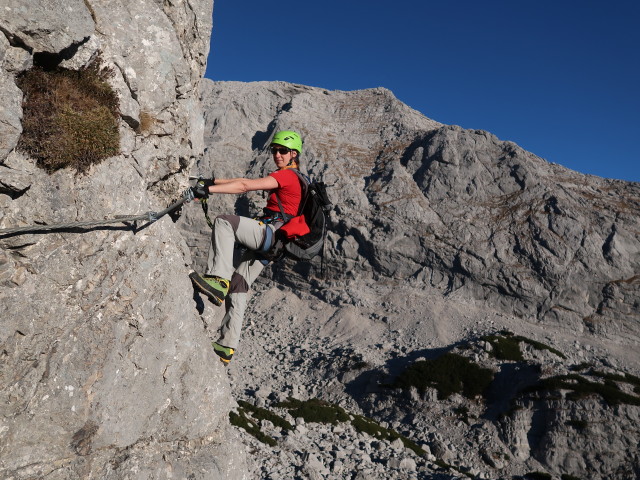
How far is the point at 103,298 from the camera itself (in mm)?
6203

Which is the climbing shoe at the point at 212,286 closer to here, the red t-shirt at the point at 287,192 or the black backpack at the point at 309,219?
the black backpack at the point at 309,219

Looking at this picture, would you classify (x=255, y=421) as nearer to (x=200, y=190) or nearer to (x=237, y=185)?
(x=237, y=185)

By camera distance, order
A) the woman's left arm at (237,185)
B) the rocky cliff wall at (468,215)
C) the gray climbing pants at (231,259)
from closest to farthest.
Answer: the woman's left arm at (237,185) → the gray climbing pants at (231,259) → the rocky cliff wall at (468,215)

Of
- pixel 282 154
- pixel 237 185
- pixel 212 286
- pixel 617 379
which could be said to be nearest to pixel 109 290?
Answer: pixel 212 286

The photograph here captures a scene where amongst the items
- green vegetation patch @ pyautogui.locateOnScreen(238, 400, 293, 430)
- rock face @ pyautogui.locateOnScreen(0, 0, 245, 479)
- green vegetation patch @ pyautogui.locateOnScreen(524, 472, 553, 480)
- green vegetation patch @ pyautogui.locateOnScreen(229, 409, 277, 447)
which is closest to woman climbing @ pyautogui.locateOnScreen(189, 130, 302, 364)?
rock face @ pyautogui.locateOnScreen(0, 0, 245, 479)

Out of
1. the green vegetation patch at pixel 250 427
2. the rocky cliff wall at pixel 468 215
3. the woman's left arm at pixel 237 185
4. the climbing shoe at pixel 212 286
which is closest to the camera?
the woman's left arm at pixel 237 185

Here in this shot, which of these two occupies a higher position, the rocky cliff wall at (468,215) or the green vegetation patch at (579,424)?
the rocky cliff wall at (468,215)

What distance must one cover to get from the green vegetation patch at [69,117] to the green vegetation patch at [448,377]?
29.9m

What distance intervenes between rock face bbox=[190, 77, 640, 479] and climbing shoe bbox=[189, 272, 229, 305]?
10.5 m

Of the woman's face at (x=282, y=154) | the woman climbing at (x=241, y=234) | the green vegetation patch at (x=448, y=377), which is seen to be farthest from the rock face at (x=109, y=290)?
the green vegetation patch at (x=448, y=377)

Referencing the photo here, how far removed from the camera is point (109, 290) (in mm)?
6277

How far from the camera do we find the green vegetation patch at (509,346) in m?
33.2

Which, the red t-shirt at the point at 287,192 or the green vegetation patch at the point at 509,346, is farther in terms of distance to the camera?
the green vegetation patch at the point at 509,346

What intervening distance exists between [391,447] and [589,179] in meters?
47.1
